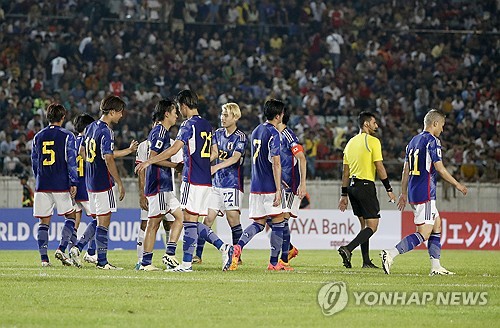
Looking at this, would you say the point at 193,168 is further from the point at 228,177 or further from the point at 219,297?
the point at 219,297

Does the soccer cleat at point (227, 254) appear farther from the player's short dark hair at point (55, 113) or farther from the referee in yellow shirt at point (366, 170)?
the player's short dark hair at point (55, 113)

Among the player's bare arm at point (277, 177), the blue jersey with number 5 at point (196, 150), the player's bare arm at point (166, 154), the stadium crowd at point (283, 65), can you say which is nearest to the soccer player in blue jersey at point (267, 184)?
the player's bare arm at point (277, 177)

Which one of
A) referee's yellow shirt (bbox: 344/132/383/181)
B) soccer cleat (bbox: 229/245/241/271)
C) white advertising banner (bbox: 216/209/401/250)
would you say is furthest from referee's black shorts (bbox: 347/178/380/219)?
white advertising banner (bbox: 216/209/401/250)

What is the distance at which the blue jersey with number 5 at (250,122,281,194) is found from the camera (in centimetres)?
1555

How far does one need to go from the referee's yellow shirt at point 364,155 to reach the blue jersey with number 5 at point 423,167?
1.71m

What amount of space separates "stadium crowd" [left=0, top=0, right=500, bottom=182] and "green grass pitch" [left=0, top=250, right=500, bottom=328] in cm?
1408

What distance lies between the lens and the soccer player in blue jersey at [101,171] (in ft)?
50.0

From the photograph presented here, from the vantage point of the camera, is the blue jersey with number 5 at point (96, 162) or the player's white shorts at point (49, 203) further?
the player's white shorts at point (49, 203)

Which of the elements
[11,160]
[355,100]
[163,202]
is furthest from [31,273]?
[355,100]

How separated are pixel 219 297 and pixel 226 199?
6.25 m

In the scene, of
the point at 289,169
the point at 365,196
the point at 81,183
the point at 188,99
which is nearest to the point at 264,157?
the point at 289,169

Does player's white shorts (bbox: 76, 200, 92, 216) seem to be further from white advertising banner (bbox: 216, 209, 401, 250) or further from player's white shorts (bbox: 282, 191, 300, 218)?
white advertising banner (bbox: 216, 209, 401, 250)

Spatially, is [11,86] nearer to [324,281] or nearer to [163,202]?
[163,202]

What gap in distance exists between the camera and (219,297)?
1120 centimetres
